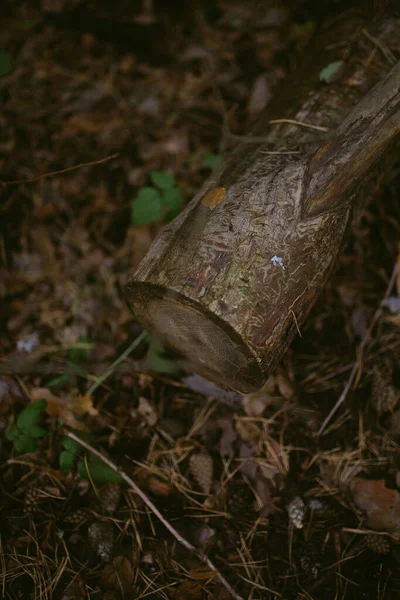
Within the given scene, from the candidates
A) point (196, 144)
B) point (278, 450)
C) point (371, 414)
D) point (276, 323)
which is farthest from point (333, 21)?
point (278, 450)

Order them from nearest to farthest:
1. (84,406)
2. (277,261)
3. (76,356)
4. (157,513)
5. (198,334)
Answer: (277,261) < (198,334) < (157,513) < (84,406) < (76,356)

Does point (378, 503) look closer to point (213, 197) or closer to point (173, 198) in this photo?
point (213, 197)

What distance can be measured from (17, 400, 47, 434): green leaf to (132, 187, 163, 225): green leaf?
947mm

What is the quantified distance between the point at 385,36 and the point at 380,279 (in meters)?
1.15

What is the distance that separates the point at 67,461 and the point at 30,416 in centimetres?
25

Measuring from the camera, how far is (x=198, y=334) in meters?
1.56

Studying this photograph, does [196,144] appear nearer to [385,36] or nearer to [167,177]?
[167,177]

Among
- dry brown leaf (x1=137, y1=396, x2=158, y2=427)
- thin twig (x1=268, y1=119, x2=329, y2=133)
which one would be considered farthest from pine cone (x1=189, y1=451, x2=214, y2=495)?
thin twig (x1=268, y1=119, x2=329, y2=133)

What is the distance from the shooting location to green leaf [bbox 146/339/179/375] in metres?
1.99

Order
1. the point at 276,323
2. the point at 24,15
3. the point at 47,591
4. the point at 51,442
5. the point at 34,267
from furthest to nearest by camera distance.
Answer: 1. the point at 24,15
2. the point at 34,267
3. the point at 51,442
4. the point at 47,591
5. the point at 276,323

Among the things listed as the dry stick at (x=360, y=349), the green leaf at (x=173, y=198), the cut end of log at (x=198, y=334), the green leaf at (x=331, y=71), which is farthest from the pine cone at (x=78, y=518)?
the green leaf at (x=331, y=71)

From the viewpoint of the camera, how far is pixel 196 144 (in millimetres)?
2611

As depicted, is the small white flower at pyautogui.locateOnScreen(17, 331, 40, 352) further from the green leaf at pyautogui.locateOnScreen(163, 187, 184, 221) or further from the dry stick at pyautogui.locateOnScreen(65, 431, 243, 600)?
the green leaf at pyautogui.locateOnScreen(163, 187, 184, 221)

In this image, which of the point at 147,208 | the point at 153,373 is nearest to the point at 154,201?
the point at 147,208
